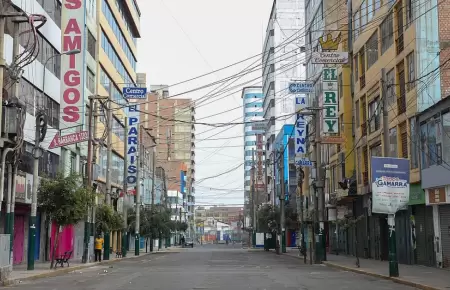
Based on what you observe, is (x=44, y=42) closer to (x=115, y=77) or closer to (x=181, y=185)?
(x=115, y=77)

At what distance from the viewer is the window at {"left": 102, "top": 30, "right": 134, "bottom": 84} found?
55.2 m

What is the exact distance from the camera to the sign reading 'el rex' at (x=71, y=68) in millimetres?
40906

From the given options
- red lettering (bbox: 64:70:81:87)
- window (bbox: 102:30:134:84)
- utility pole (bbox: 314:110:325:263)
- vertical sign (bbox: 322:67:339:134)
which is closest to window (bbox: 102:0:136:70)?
window (bbox: 102:30:134:84)

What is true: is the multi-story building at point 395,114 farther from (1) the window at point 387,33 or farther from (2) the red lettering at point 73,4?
(2) the red lettering at point 73,4

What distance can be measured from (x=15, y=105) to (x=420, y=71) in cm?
1951

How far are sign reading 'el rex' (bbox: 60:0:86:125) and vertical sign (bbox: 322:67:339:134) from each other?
1681 centimetres

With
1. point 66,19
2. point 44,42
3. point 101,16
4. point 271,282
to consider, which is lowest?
point 271,282

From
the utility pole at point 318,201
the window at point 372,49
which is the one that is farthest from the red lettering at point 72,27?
the window at point 372,49

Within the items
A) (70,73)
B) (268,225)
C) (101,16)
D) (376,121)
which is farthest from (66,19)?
(268,225)

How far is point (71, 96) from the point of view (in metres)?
41.6

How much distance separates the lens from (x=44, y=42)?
37844mm

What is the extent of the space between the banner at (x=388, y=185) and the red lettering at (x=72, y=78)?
23.8m

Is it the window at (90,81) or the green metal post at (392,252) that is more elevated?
the window at (90,81)

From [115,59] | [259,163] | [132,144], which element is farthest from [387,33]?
[259,163]
